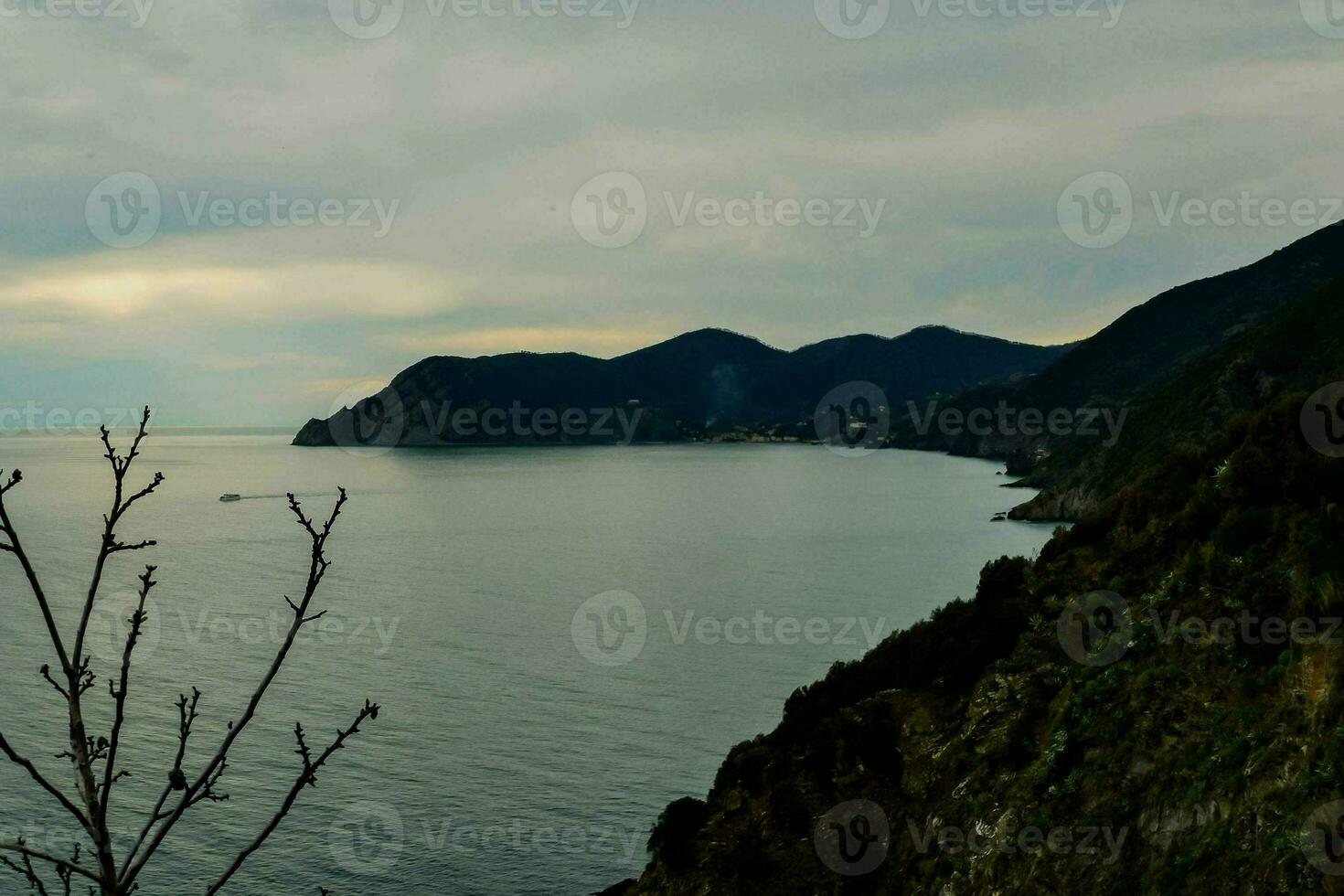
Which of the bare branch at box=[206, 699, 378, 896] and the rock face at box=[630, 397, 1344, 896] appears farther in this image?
the rock face at box=[630, 397, 1344, 896]

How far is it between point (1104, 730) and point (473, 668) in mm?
38707

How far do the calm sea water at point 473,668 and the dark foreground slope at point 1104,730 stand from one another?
8909 mm

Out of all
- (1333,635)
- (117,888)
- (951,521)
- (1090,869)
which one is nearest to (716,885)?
(1090,869)

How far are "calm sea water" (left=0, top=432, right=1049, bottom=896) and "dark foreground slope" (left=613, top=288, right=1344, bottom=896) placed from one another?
8909 mm

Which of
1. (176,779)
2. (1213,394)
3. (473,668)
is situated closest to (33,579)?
(176,779)

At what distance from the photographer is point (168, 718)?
4606 centimetres

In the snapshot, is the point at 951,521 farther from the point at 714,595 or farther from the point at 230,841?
the point at 230,841

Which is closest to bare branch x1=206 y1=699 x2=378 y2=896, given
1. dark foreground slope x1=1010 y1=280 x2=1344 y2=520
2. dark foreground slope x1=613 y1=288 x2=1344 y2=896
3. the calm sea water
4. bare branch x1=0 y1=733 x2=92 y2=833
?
bare branch x1=0 y1=733 x2=92 y2=833

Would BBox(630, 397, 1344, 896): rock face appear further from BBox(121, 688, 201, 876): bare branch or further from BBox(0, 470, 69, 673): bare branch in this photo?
BBox(0, 470, 69, 673): bare branch

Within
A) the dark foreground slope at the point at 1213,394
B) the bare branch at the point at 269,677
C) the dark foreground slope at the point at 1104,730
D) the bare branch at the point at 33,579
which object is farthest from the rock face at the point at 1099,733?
the dark foreground slope at the point at 1213,394

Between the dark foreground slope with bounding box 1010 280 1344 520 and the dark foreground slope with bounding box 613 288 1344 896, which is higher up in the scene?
the dark foreground slope with bounding box 1010 280 1344 520

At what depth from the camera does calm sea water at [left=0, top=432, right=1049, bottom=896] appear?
33000mm

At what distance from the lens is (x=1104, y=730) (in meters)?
20.9

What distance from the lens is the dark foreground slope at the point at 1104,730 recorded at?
57.0ft
